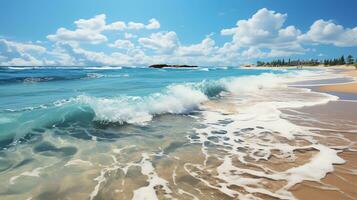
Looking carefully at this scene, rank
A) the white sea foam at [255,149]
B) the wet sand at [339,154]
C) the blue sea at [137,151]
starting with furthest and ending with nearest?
the white sea foam at [255,149]
the blue sea at [137,151]
the wet sand at [339,154]

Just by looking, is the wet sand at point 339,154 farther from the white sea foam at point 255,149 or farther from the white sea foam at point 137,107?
the white sea foam at point 137,107

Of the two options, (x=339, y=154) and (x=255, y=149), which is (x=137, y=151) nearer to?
(x=255, y=149)

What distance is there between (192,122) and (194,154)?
3.96 m

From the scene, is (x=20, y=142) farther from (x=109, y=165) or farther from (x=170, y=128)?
(x=170, y=128)

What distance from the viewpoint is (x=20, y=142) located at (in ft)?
24.9

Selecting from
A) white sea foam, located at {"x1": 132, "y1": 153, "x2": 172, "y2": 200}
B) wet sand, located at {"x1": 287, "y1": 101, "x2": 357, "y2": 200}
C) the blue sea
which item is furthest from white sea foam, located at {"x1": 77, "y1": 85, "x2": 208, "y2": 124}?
wet sand, located at {"x1": 287, "y1": 101, "x2": 357, "y2": 200}

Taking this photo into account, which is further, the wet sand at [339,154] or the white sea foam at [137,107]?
the white sea foam at [137,107]

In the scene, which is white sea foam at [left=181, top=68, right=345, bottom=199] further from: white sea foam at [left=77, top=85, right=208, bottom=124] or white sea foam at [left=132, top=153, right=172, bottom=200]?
white sea foam at [left=77, top=85, right=208, bottom=124]

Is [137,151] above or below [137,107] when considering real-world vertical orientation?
below

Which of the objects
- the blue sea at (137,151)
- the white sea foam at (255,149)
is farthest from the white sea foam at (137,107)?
the white sea foam at (255,149)

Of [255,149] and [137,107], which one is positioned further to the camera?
[137,107]

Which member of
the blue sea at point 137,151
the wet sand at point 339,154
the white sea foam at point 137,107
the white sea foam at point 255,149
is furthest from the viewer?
the white sea foam at point 137,107

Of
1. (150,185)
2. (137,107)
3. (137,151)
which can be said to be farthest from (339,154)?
(137,107)

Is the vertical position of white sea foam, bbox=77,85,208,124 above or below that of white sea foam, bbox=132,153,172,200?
above
